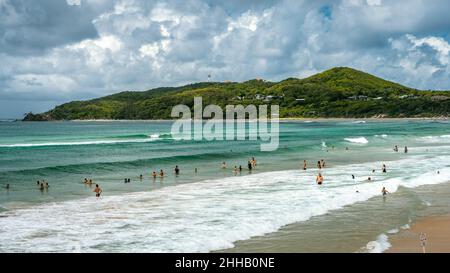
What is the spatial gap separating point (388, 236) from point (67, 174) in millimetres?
34649

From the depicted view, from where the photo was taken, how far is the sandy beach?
17.5 m

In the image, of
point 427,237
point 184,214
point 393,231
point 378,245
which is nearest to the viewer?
point 378,245

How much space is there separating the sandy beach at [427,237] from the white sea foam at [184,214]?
77 centimetres

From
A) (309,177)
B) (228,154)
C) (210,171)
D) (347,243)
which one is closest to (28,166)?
(210,171)

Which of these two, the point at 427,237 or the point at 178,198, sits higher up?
the point at 427,237

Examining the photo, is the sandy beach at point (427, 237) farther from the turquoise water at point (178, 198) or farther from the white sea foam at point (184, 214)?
the turquoise water at point (178, 198)

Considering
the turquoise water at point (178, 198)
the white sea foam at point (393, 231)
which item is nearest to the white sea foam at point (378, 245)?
the turquoise water at point (178, 198)

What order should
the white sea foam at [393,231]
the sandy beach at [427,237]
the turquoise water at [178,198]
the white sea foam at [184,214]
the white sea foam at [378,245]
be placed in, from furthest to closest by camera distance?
the white sea foam at [393,231] < the turquoise water at [178,198] < the white sea foam at [184,214] < the sandy beach at [427,237] < the white sea foam at [378,245]

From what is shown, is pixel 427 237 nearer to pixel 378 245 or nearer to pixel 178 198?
pixel 378 245

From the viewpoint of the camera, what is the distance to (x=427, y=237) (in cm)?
1919

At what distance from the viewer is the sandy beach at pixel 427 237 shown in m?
17.5

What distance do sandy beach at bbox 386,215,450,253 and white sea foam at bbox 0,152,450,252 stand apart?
0.77 meters

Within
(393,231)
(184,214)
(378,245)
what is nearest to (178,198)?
(184,214)

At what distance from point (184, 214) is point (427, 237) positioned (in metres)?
11.4
